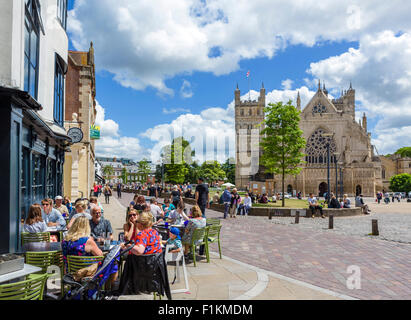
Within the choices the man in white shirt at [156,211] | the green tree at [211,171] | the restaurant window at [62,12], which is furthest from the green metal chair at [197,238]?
the green tree at [211,171]

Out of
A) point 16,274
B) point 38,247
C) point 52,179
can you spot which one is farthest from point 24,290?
point 52,179

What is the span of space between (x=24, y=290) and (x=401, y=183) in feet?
289

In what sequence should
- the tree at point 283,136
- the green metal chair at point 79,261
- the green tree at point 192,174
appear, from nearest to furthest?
the green metal chair at point 79,261, the tree at point 283,136, the green tree at point 192,174

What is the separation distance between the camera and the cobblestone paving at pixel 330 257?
574cm

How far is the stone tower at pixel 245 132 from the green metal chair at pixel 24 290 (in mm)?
67575

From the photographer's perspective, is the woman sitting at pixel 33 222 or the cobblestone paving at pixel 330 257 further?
the woman sitting at pixel 33 222

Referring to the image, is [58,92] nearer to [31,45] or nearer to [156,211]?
[31,45]

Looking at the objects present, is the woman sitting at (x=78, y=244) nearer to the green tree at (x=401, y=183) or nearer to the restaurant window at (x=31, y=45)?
the restaurant window at (x=31, y=45)

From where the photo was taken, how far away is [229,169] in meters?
110

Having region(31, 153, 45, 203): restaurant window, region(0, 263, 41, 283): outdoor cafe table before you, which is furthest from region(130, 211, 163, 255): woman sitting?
region(31, 153, 45, 203): restaurant window

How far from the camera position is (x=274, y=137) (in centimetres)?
2736

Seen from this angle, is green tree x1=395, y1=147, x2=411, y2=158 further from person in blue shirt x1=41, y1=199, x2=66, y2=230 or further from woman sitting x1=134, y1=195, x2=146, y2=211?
person in blue shirt x1=41, y1=199, x2=66, y2=230
